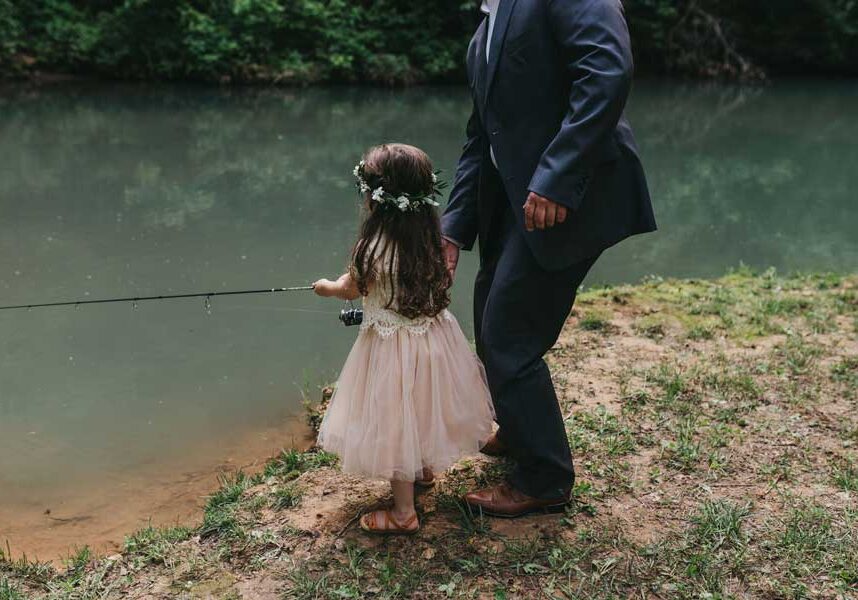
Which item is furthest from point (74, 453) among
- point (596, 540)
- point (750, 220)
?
point (750, 220)

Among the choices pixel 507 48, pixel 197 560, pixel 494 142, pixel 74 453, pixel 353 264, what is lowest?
pixel 74 453

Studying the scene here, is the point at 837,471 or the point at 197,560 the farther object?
the point at 837,471

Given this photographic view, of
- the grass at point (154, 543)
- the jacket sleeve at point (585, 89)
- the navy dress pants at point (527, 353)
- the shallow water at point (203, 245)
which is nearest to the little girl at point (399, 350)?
the navy dress pants at point (527, 353)

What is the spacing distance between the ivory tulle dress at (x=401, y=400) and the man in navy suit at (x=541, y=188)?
11 centimetres

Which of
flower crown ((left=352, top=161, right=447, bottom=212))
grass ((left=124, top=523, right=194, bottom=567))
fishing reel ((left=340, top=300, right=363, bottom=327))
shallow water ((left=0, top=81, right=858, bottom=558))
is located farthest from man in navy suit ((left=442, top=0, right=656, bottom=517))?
shallow water ((left=0, top=81, right=858, bottom=558))

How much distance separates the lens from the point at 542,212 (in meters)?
2.31

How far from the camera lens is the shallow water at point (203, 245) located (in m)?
3.75

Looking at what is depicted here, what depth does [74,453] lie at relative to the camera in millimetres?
3727

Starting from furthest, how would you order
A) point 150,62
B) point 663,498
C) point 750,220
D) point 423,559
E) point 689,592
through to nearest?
point 150,62 < point 750,220 < point 663,498 < point 423,559 < point 689,592

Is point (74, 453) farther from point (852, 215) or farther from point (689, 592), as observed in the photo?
point (852, 215)

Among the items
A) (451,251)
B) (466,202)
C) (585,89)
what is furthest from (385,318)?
(585,89)

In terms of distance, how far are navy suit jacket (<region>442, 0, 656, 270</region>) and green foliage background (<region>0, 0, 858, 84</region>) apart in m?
12.4

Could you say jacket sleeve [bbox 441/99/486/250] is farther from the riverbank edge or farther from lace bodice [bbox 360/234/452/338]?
the riverbank edge

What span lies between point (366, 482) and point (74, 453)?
4.85ft
